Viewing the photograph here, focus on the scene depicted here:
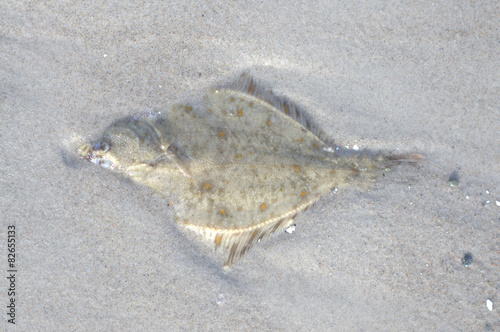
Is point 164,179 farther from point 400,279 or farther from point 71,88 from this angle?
point 400,279

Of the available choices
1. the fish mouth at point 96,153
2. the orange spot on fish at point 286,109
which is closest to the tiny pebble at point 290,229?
the orange spot on fish at point 286,109

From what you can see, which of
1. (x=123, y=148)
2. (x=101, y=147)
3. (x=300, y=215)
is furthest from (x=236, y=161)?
(x=101, y=147)

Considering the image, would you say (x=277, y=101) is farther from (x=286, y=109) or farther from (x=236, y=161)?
(x=236, y=161)

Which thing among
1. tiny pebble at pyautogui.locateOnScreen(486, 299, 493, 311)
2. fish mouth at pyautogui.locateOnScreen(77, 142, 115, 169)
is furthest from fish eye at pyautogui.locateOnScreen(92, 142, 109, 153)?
tiny pebble at pyautogui.locateOnScreen(486, 299, 493, 311)

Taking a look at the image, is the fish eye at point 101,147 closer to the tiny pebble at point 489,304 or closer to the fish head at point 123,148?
the fish head at point 123,148

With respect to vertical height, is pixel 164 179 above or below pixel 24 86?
below

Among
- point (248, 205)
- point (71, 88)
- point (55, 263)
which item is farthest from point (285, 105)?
point (55, 263)
